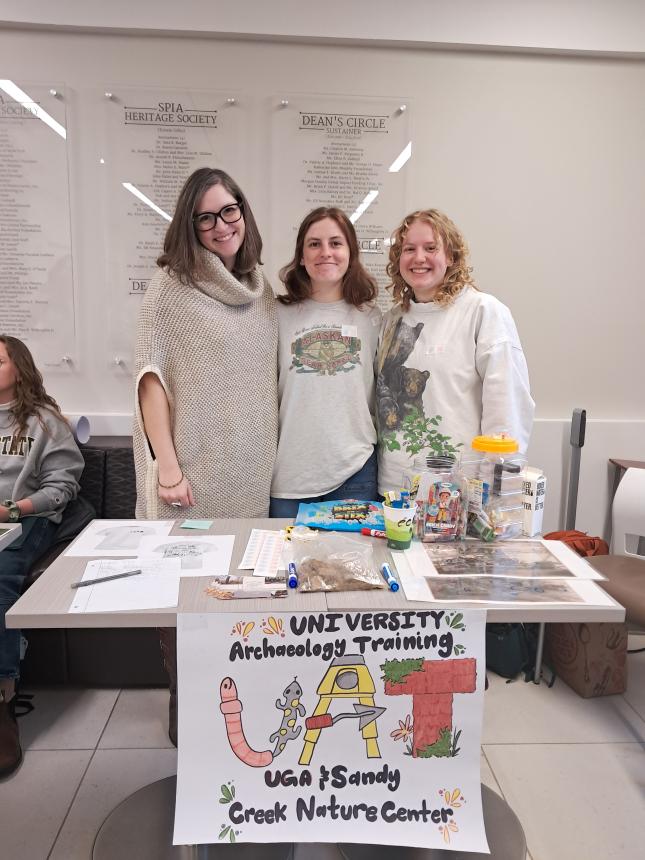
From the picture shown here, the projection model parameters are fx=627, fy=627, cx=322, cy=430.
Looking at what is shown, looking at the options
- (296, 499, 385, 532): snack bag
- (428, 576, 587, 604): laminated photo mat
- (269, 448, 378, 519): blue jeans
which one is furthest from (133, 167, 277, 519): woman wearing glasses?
(428, 576, 587, 604): laminated photo mat

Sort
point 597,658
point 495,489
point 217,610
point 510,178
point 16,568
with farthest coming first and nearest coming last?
1. point 510,178
2. point 597,658
3. point 16,568
4. point 495,489
5. point 217,610

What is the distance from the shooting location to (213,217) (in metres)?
1.65

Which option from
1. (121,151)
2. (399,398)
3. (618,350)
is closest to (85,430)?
(121,151)

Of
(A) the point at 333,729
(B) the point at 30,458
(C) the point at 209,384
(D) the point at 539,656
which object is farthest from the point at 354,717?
(B) the point at 30,458

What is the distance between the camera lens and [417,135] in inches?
98.5

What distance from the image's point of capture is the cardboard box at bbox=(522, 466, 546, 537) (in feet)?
4.70

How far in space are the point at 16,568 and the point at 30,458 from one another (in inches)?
15.6

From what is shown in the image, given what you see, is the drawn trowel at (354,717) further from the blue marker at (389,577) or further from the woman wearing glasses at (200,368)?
the woman wearing glasses at (200,368)

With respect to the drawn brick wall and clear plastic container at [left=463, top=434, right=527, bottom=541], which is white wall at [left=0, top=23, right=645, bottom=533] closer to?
clear plastic container at [left=463, top=434, right=527, bottom=541]

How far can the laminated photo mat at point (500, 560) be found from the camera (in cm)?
126

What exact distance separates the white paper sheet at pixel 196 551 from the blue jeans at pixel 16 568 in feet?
2.45

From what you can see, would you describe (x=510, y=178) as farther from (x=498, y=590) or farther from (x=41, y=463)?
(x=41, y=463)

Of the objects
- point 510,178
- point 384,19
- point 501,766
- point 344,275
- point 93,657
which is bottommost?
point 501,766

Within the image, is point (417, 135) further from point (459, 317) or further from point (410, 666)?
point (410, 666)
